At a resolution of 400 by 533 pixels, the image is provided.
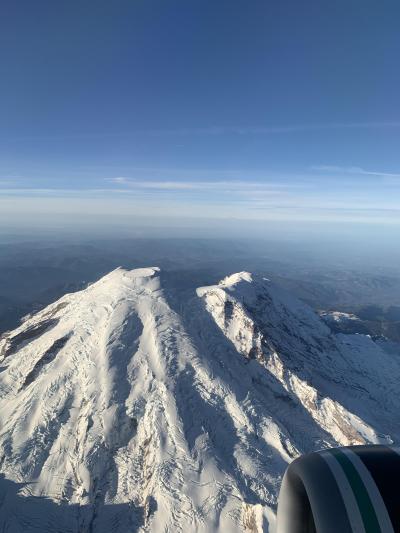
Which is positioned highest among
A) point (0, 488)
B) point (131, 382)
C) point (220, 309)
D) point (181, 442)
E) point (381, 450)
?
point (381, 450)

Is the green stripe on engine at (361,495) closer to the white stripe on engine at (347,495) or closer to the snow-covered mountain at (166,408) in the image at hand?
the white stripe on engine at (347,495)

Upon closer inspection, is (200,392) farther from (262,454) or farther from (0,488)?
(0,488)

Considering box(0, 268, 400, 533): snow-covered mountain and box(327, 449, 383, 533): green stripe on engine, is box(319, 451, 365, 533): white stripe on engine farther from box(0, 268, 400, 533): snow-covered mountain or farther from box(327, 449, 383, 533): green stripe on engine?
box(0, 268, 400, 533): snow-covered mountain

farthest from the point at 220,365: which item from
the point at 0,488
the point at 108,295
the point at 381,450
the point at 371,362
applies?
the point at 381,450

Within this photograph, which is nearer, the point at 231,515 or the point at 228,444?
the point at 231,515

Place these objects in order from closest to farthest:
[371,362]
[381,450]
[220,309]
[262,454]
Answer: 1. [381,450]
2. [262,454]
3. [220,309]
4. [371,362]

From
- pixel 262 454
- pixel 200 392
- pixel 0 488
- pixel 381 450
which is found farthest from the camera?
pixel 200 392

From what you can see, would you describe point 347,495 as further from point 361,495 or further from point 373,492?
point 373,492

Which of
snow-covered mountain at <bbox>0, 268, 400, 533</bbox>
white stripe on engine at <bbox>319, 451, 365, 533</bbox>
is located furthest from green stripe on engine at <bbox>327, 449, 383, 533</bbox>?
snow-covered mountain at <bbox>0, 268, 400, 533</bbox>
